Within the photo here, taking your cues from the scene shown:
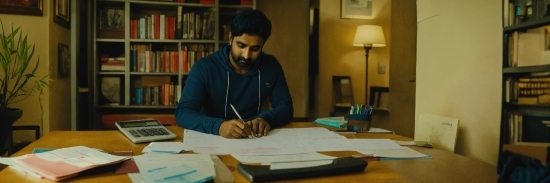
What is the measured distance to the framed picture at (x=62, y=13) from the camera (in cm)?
341

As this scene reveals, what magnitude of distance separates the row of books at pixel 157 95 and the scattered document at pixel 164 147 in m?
2.79

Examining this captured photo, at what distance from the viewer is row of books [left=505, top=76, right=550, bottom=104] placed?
216cm

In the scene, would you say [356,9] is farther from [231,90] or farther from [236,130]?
[236,130]

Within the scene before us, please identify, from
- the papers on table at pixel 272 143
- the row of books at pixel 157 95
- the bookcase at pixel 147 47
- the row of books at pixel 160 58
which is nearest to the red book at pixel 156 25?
the bookcase at pixel 147 47

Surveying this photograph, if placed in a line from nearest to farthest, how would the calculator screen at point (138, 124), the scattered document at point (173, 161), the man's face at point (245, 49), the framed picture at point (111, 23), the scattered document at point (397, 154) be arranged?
1. the scattered document at point (173, 161)
2. the scattered document at point (397, 154)
3. the calculator screen at point (138, 124)
4. the man's face at point (245, 49)
5. the framed picture at point (111, 23)

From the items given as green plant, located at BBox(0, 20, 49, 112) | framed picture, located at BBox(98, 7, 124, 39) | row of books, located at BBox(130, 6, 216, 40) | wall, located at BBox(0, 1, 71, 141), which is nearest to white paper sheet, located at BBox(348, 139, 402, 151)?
green plant, located at BBox(0, 20, 49, 112)

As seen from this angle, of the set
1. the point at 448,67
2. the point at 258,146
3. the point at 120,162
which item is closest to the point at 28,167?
the point at 120,162

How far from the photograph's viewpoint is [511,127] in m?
2.21

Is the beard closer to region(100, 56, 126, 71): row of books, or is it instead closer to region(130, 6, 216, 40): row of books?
region(130, 6, 216, 40): row of books

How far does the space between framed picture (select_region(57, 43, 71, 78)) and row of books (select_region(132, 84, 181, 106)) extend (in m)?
0.59

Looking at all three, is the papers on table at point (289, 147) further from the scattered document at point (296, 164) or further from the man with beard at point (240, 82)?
the man with beard at point (240, 82)

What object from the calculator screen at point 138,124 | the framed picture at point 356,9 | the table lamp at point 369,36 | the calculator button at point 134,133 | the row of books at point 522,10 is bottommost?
the calculator button at point 134,133

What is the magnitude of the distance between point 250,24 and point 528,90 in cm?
148

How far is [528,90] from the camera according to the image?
7.43ft
